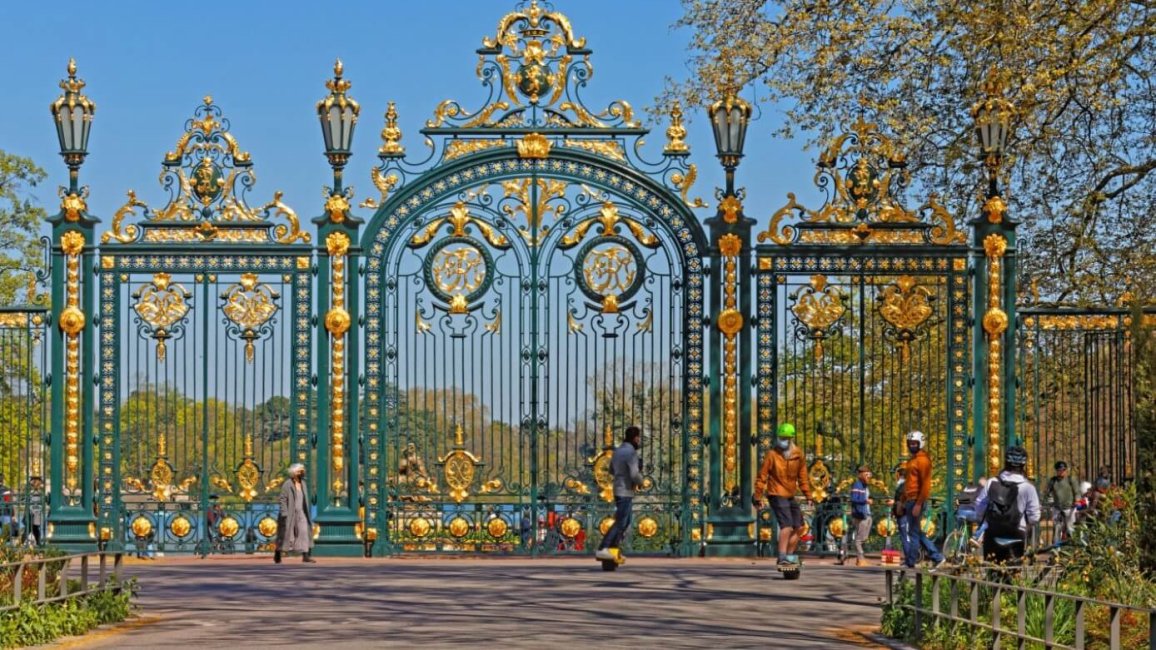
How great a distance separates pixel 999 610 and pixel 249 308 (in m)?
12.2

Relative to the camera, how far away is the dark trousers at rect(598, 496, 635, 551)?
22438 millimetres

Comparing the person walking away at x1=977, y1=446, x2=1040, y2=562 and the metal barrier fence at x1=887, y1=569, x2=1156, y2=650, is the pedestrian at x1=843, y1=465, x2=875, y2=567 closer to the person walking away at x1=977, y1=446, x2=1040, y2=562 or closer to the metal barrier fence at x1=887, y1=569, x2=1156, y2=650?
the person walking away at x1=977, y1=446, x2=1040, y2=562

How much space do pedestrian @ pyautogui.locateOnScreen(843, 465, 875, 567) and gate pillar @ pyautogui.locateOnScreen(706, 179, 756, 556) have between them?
1.19 m

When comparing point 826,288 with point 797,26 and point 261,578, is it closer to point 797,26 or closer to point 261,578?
point 797,26

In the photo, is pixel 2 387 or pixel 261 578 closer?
pixel 261 578

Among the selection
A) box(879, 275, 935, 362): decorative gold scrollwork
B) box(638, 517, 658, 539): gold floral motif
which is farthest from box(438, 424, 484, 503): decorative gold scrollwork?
box(879, 275, 935, 362): decorative gold scrollwork

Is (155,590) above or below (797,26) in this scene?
below

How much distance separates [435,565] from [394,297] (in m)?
3.22

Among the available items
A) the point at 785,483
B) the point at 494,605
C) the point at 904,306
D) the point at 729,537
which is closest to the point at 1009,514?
the point at 785,483

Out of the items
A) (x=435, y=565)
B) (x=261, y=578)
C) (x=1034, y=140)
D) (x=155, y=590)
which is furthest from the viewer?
(x=1034, y=140)

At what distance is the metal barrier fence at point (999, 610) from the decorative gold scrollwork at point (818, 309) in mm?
7738

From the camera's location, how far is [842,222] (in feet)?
80.5

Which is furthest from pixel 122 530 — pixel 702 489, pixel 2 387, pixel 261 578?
pixel 702 489

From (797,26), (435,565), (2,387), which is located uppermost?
(797,26)
